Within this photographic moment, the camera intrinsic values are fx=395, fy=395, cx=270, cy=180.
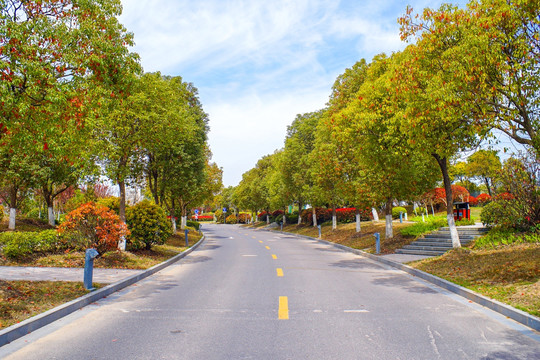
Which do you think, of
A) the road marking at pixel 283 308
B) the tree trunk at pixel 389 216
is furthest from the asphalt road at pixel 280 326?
the tree trunk at pixel 389 216

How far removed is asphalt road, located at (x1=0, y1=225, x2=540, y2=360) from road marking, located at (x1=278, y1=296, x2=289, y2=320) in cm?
2

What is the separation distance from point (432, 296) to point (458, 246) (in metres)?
6.53

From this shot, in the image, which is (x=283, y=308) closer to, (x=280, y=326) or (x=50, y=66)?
(x=280, y=326)

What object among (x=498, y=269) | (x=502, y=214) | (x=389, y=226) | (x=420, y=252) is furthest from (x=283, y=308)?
(x=389, y=226)

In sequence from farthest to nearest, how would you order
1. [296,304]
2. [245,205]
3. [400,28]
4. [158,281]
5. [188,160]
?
[245,205] → [188,160] → [400,28] → [158,281] → [296,304]

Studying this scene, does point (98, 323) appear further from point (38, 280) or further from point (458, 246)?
point (458, 246)

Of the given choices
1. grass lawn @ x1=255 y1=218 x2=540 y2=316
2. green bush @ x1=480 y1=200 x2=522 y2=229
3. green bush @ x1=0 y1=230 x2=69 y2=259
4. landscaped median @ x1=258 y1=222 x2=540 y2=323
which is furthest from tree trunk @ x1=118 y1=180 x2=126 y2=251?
green bush @ x1=480 y1=200 x2=522 y2=229

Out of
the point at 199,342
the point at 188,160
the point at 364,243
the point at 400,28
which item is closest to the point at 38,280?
the point at 199,342

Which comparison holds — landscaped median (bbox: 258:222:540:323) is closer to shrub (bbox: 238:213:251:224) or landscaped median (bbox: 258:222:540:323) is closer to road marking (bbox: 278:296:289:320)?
road marking (bbox: 278:296:289:320)

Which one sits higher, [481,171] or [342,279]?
[481,171]

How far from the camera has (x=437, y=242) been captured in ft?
56.3

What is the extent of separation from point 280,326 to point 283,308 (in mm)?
1260

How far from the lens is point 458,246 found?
14406 mm

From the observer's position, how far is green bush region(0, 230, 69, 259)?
12984mm
